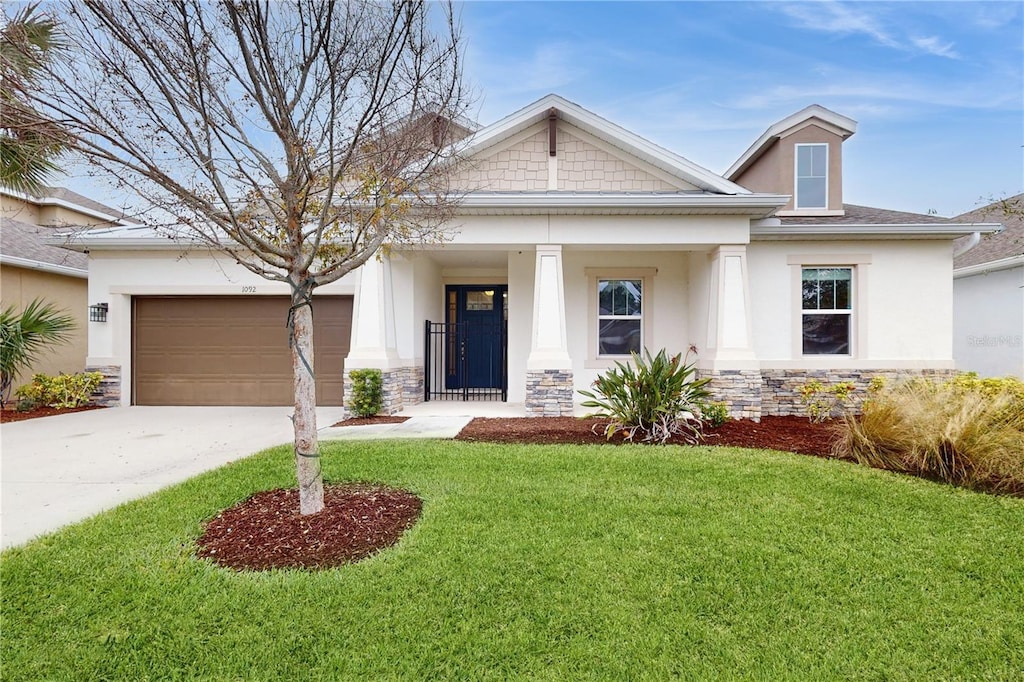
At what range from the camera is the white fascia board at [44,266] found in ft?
35.5

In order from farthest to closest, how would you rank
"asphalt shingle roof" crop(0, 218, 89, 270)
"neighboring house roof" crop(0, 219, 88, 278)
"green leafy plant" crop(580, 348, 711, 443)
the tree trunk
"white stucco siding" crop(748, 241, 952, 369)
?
"asphalt shingle roof" crop(0, 218, 89, 270) → "neighboring house roof" crop(0, 219, 88, 278) → "white stucco siding" crop(748, 241, 952, 369) → "green leafy plant" crop(580, 348, 711, 443) → the tree trunk

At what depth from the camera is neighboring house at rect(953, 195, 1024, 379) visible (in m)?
12.9

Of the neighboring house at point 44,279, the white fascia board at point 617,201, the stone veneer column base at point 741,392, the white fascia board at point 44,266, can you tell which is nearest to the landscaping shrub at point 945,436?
the stone veneer column base at point 741,392

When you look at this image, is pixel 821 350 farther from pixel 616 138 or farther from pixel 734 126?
pixel 734 126

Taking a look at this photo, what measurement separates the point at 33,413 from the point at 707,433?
42.7ft

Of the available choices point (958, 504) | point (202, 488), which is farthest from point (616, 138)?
point (202, 488)

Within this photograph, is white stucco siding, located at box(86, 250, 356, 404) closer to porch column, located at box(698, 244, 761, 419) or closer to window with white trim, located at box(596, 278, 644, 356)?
window with white trim, located at box(596, 278, 644, 356)

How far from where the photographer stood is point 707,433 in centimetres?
770

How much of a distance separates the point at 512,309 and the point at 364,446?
538 cm

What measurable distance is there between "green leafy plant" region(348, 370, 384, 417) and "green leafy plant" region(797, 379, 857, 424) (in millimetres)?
8050

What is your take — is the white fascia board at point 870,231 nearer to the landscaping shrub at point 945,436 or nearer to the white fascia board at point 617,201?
the white fascia board at point 617,201

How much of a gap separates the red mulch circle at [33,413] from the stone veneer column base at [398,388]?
628cm

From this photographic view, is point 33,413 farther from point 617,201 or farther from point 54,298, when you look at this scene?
point 617,201

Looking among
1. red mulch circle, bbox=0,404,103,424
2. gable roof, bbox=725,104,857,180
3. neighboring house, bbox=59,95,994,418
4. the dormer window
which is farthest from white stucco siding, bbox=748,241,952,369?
red mulch circle, bbox=0,404,103,424
